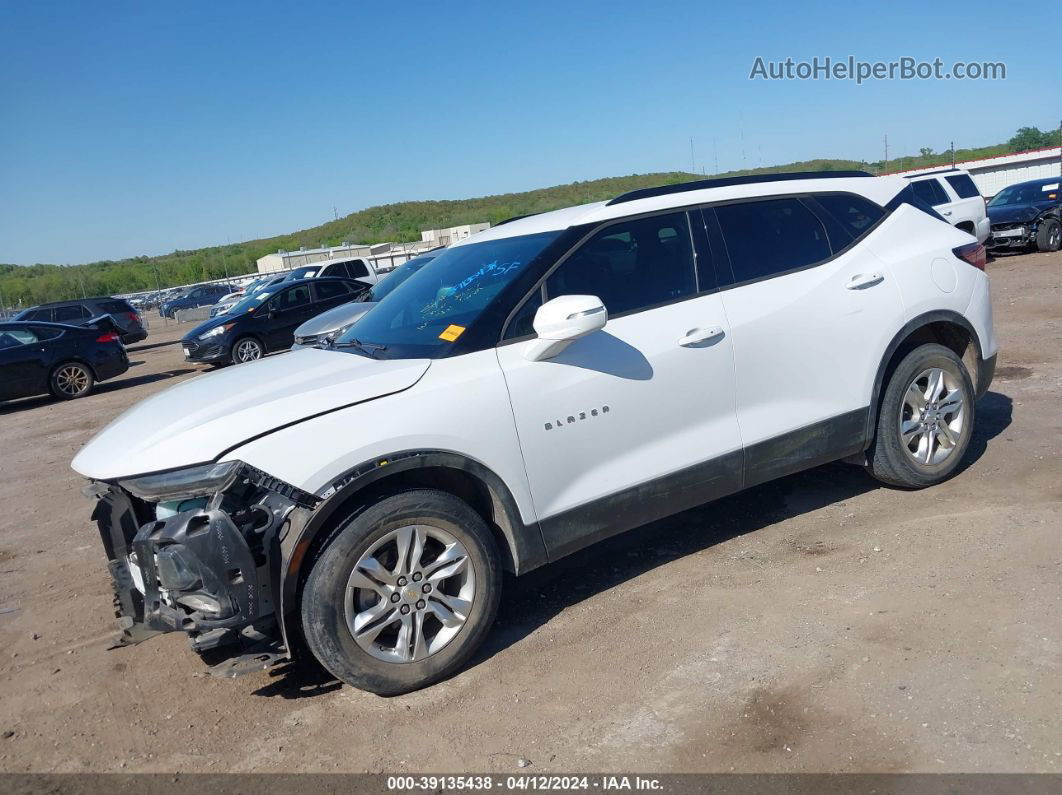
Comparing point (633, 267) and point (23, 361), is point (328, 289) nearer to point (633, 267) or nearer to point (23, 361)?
point (23, 361)

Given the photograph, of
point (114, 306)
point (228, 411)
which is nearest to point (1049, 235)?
point (228, 411)

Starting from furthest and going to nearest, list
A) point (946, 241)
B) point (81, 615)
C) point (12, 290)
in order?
point (12, 290), point (946, 241), point (81, 615)

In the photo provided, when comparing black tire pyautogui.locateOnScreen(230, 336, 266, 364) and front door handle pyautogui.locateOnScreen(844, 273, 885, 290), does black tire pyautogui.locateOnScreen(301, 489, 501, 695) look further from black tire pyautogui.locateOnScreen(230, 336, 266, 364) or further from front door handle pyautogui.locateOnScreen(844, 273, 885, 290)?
black tire pyautogui.locateOnScreen(230, 336, 266, 364)

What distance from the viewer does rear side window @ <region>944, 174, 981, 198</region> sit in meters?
17.3

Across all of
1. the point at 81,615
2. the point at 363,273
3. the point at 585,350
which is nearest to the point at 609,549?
the point at 585,350

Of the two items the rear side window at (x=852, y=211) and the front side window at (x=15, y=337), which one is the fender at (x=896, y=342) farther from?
the front side window at (x=15, y=337)

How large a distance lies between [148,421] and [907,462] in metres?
4.09

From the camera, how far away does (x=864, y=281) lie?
15.9 ft

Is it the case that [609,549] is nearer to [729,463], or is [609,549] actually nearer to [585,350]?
[729,463]

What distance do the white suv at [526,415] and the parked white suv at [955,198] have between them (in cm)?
1287

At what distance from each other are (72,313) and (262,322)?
11.2 m

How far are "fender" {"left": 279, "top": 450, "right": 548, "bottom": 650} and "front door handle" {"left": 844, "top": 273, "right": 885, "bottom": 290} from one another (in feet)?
7.56

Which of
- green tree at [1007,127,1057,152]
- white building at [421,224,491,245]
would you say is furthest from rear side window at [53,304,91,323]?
green tree at [1007,127,1057,152]

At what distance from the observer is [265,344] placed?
1736 centimetres
